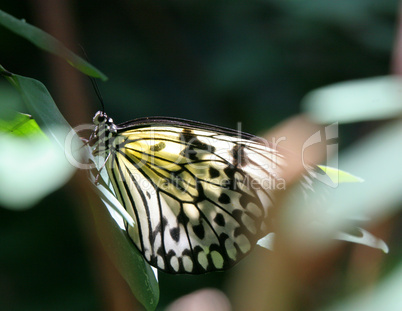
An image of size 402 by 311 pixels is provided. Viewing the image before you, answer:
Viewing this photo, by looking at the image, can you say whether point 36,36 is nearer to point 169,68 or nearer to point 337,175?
point 337,175

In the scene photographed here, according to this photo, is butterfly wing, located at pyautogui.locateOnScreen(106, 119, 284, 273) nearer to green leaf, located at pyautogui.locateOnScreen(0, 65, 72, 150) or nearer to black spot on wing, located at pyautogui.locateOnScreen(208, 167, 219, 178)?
black spot on wing, located at pyautogui.locateOnScreen(208, 167, 219, 178)

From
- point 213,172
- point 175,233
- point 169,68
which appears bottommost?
point 175,233

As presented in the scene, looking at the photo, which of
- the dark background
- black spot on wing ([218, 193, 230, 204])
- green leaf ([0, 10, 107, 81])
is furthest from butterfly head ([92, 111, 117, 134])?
the dark background

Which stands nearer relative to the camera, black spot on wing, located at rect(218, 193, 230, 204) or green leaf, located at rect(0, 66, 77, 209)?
green leaf, located at rect(0, 66, 77, 209)

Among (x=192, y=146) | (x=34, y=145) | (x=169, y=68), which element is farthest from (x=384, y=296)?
(x=169, y=68)

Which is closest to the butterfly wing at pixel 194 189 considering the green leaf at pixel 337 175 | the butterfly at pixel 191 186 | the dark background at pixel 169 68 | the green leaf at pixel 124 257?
the butterfly at pixel 191 186

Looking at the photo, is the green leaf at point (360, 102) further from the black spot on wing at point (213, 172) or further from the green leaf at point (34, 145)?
the green leaf at point (34, 145)
